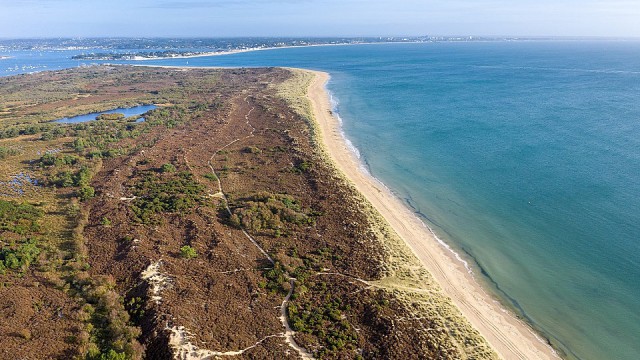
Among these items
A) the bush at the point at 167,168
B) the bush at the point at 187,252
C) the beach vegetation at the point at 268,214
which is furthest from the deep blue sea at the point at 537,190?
the bush at the point at 167,168

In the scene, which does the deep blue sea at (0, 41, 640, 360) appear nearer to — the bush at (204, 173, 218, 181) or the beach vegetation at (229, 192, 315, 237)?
the beach vegetation at (229, 192, 315, 237)

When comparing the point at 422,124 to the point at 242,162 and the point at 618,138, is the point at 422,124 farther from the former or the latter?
the point at 242,162

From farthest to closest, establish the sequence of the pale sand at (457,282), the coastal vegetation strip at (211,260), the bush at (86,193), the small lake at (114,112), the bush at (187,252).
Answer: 1. the small lake at (114,112)
2. the bush at (86,193)
3. the bush at (187,252)
4. the pale sand at (457,282)
5. the coastal vegetation strip at (211,260)

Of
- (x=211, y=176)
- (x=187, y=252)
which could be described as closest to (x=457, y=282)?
(x=187, y=252)

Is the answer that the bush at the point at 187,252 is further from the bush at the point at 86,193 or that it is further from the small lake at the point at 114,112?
the small lake at the point at 114,112

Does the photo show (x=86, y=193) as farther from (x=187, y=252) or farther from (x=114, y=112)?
(x=114, y=112)
